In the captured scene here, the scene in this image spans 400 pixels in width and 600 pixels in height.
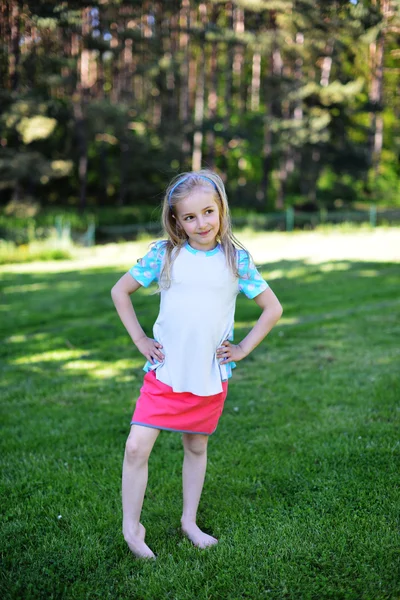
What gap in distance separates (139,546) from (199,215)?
1373 mm

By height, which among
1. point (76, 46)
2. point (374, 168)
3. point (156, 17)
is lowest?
point (374, 168)

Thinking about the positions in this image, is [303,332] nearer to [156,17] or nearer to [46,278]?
[46,278]

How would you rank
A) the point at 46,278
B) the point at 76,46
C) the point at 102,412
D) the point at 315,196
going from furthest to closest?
1. the point at 315,196
2. the point at 76,46
3. the point at 46,278
4. the point at 102,412

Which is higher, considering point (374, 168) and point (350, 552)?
point (374, 168)

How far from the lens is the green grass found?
2369 mm

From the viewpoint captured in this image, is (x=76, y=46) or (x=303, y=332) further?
(x=76, y=46)

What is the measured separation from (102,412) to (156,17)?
1133 inches

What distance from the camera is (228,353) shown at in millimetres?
2488

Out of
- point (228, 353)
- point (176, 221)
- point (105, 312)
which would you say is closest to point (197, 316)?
point (228, 353)

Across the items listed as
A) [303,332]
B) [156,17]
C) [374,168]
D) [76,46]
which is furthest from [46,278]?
[374,168]

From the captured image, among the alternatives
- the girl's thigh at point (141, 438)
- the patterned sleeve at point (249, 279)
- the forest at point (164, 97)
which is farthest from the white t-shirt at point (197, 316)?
the forest at point (164, 97)

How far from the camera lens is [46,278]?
35.6ft

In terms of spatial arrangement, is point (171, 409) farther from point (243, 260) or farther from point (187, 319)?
point (243, 260)

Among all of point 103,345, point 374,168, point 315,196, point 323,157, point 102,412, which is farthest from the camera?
point 374,168
